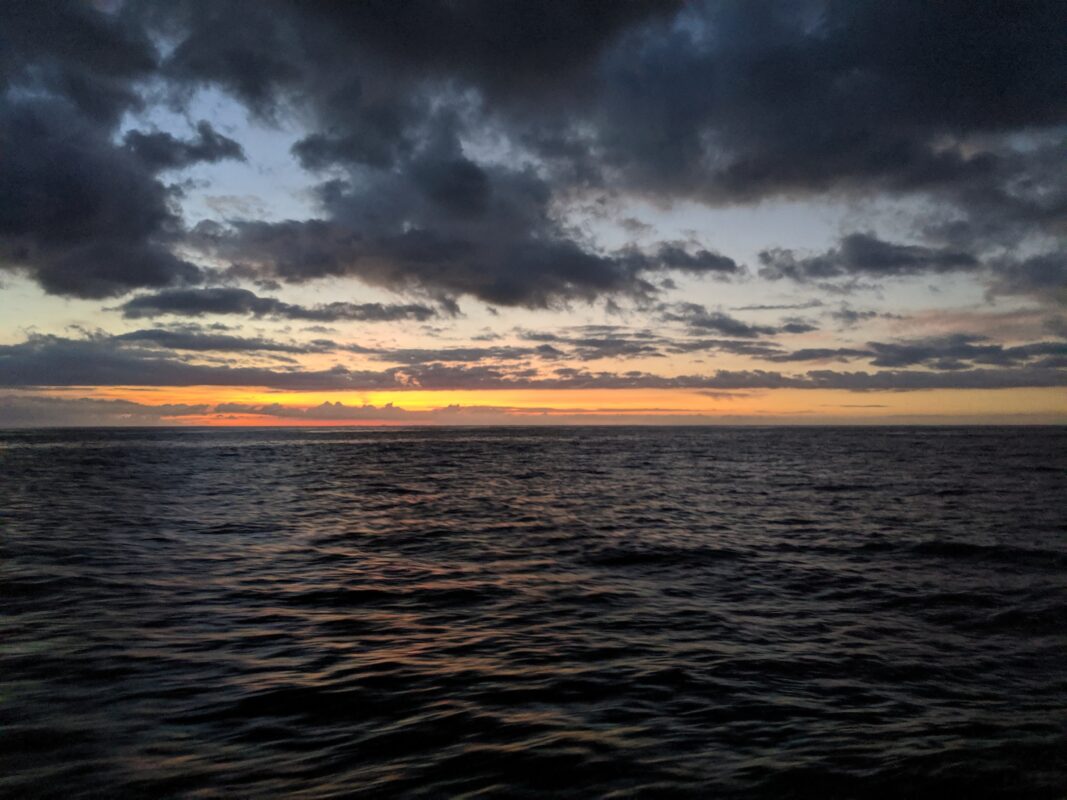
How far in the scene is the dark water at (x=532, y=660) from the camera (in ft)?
22.0

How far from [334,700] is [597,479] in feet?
133

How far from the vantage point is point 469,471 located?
189ft

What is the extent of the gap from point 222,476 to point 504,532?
3597 centimetres

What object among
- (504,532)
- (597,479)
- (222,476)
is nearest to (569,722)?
(504,532)

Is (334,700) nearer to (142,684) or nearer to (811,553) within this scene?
(142,684)

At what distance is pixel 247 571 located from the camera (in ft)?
54.7

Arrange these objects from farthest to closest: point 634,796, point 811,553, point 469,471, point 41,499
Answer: point 469,471 < point 41,499 < point 811,553 < point 634,796

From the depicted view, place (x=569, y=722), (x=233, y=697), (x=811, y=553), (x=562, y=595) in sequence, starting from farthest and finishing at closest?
(x=811, y=553), (x=562, y=595), (x=233, y=697), (x=569, y=722)

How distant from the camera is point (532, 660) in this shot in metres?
10.3

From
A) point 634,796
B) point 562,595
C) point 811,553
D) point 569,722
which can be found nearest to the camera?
point 634,796

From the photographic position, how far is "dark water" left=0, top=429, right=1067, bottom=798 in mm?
6695

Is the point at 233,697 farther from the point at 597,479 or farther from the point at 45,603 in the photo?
the point at 597,479

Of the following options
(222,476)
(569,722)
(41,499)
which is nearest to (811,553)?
(569,722)

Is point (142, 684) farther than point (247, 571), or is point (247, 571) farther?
point (247, 571)
